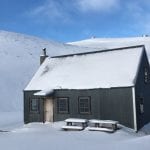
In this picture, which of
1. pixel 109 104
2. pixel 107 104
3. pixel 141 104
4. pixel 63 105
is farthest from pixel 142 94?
pixel 63 105

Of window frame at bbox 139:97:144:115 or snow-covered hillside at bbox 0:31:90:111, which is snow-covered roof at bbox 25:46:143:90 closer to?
window frame at bbox 139:97:144:115

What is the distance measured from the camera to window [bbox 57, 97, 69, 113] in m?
26.1

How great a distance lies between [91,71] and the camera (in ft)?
88.0

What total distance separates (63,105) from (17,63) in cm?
3564

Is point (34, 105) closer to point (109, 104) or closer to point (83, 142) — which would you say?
point (109, 104)

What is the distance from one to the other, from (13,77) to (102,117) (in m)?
31.3

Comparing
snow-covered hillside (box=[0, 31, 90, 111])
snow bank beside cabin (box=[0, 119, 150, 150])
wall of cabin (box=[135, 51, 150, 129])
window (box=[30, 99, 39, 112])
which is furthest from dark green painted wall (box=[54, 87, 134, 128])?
snow-covered hillside (box=[0, 31, 90, 111])

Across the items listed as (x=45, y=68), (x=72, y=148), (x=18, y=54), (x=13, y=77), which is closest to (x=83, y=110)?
(x=45, y=68)

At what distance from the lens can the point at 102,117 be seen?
79.4 feet

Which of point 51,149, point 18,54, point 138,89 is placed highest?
point 18,54

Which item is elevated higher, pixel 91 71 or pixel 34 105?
pixel 91 71

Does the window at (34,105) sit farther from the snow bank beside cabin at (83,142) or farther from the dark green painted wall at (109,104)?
the snow bank beside cabin at (83,142)

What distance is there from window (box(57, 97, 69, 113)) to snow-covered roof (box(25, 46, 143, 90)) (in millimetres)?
1061

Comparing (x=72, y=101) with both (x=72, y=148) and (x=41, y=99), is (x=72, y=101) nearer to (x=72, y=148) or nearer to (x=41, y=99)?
(x=41, y=99)
